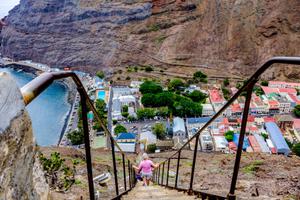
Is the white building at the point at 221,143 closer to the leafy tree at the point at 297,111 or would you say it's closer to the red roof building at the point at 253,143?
the red roof building at the point at 253,143

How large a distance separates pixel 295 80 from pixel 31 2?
4133 centimetres

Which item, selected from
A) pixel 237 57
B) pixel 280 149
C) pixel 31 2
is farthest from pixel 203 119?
pixel 31 2

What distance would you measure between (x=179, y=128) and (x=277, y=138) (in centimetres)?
636

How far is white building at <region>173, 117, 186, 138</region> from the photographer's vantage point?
2314cm

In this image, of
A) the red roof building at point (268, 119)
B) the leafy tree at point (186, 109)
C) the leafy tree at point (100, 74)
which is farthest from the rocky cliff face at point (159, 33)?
the leafy tree at point (186, 109)

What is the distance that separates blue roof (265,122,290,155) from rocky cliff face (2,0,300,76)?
14043 mm

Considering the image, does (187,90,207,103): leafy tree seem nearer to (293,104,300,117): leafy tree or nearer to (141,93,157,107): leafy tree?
(141,93,157,107): leafy tree

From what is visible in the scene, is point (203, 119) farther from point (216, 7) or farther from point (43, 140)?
point (216, 7)

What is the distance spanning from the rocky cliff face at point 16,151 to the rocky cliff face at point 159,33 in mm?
36718

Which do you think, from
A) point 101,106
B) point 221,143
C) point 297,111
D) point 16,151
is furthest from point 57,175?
point 297,111

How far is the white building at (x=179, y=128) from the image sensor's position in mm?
23141

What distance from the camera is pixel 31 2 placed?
55031 mm

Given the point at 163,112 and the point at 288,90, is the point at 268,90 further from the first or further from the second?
the point at 163,112

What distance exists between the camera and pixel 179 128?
77.4ft
